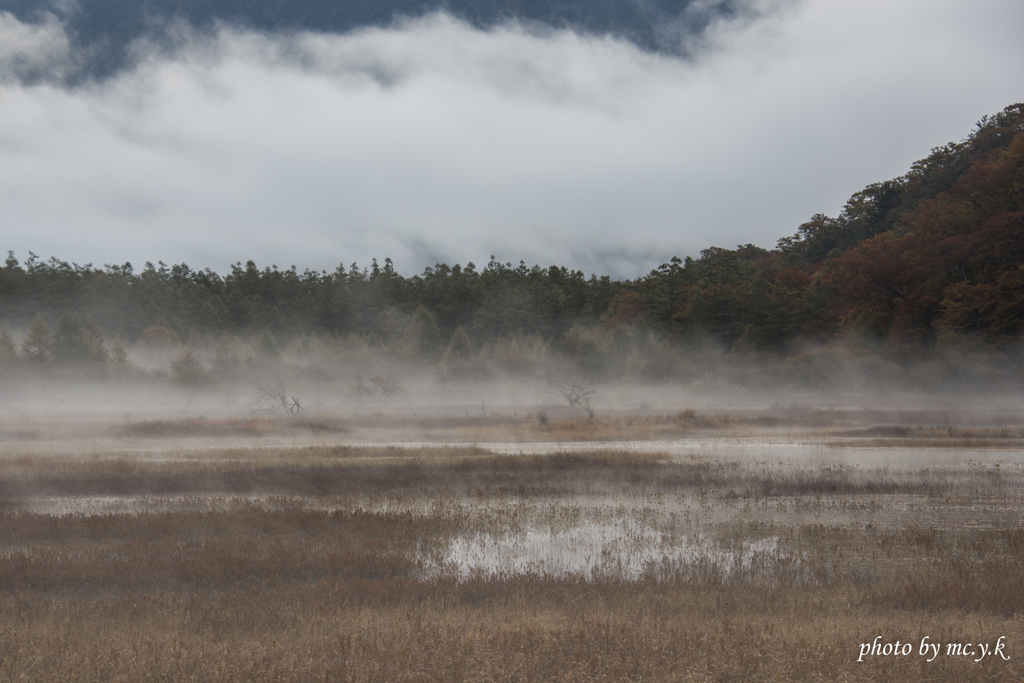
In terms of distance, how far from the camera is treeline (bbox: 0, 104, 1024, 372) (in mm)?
80875

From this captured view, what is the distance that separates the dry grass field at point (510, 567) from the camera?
28.9ft

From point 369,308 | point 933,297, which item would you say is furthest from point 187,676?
point 369,308

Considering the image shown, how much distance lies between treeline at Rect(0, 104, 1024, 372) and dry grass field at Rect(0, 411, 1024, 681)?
2162 inches

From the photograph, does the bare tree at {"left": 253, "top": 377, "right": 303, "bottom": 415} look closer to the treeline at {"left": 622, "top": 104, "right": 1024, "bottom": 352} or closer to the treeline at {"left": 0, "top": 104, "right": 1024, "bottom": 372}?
the treeline at {"left": 0, "top": 104, "right": 1024, "bottom": 372}

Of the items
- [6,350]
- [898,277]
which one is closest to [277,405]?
[6,350]

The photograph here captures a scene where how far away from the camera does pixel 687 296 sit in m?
132

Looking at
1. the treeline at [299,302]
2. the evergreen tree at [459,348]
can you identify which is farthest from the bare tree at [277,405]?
the treeline at [299,302]

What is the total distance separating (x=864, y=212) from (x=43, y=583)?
165 metres

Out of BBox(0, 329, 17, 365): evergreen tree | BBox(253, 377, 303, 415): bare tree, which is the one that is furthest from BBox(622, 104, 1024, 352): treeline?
BBox(0, 329, 17, 365): evergreen tree

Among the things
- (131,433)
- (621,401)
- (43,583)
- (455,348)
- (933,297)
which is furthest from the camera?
(455,348)

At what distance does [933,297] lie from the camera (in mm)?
82625

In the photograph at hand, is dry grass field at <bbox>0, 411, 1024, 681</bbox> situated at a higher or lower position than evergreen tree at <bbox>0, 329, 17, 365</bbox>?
lower

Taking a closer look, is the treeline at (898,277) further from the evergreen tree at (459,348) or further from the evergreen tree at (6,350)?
the evergreen tree at (6,350)

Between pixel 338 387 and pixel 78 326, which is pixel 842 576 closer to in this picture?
pixel 338 387
